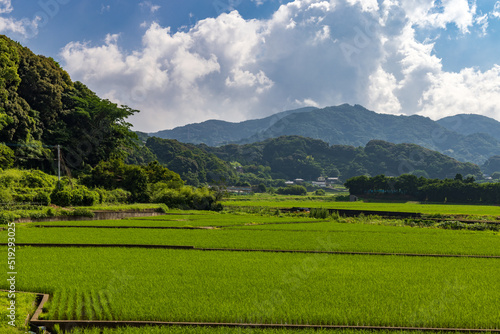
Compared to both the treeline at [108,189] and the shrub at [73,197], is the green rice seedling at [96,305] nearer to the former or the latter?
the treeline at [108,189]

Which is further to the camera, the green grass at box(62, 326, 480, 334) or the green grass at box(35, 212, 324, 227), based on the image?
the green grass at box(35, 212, 324, 227)

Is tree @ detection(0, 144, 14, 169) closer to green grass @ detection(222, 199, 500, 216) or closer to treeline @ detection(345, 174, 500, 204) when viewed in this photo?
green grass @ detection(222, 199, 500, 216)

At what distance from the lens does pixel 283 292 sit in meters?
8.88

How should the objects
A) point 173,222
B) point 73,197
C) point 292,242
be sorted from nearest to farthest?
point 292,242, point 173,222, point 73,197

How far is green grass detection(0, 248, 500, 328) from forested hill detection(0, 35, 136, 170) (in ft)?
93.4

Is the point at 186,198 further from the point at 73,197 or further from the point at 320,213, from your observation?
the point at 320,213

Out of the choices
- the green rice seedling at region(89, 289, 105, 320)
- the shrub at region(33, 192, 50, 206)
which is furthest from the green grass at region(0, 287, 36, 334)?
the shrub at region(33, 192, 50, 206)

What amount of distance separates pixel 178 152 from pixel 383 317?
144 meters

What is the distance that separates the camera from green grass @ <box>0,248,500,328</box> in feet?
24.0

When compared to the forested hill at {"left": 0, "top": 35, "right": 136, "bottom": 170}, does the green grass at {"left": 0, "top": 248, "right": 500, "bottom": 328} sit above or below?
below

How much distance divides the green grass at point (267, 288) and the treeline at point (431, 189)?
72154 millimetres

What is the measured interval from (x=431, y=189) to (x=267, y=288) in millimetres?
82677

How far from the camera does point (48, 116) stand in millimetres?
44188

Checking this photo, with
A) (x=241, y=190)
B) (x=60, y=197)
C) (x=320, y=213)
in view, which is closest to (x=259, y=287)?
(x=60, y=197)
